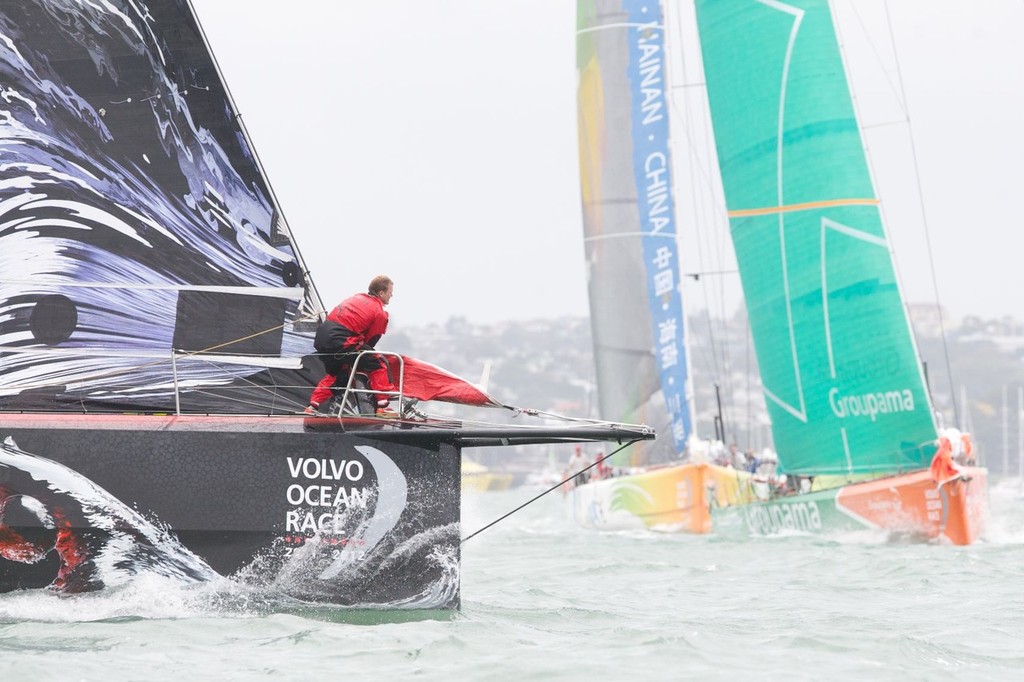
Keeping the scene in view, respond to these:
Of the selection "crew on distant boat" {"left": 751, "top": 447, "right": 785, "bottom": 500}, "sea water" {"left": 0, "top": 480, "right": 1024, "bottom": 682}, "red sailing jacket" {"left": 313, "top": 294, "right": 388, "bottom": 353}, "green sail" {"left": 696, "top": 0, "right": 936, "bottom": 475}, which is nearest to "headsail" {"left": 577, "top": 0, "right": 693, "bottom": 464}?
"crew on distant boat" {"left": 751, "top": 447, "right": 785, "bottom": 500}

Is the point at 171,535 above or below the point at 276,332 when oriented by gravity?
below

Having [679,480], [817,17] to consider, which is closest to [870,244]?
[817,17]

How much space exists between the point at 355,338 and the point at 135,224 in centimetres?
116

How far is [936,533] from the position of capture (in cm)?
1216

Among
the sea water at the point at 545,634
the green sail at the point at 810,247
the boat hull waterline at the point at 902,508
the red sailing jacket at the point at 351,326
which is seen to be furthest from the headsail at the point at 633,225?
the red sailing jacket at the point at 351,326

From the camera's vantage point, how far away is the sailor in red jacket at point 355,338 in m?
6.52

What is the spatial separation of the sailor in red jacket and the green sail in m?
7.62

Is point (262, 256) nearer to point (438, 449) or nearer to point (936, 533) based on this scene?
point (438, 449)

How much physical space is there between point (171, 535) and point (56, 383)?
1.00m

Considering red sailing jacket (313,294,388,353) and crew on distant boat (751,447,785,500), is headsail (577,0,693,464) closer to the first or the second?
crew on distant boat (751,447,785,500)

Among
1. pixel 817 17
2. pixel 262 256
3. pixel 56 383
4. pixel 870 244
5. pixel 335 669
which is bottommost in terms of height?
pixel 335 669

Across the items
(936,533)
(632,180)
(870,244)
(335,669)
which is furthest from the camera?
(632,180)

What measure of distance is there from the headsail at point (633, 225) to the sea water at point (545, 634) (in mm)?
9989

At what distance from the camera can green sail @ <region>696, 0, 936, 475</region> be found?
44.2 feet
